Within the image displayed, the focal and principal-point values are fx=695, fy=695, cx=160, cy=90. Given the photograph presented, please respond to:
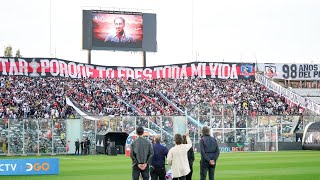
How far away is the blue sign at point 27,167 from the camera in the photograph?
29219 mm

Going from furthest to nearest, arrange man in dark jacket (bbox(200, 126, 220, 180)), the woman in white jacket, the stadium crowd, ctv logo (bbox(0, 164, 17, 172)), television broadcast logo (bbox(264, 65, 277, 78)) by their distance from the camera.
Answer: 1. television broadcast logo (bbox(264, 65, 277, 78))
2. the stadium crowd
3. ctv logo (bbox(0, 164, 17, 172))
4. man in dark jacket (bbox(200, 126, 220, 180))
5. the woman in white jacket

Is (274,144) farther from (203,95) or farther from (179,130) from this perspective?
(203,95)

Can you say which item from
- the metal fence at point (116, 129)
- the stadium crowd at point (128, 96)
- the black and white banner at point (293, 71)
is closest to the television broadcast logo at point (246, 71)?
the stadium crowd at point (128, 96)

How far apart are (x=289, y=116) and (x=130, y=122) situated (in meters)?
16.5

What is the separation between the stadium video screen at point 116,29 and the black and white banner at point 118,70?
366cm

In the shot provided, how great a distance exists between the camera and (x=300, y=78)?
282 feet

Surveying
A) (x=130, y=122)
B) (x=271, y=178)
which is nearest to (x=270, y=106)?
(x=130, y=122)

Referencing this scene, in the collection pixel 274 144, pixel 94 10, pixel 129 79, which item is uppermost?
pixel 94 10

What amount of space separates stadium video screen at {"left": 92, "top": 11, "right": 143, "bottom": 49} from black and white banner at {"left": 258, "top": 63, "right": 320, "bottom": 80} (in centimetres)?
1813

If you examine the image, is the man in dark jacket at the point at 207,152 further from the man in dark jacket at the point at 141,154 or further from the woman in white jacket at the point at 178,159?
the man in dark jacket at the point at 141,154

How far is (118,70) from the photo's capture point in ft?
258

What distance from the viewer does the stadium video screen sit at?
74.7 metres

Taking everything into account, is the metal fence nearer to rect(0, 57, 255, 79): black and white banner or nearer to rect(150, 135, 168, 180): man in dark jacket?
rect(0, 57, 255, 79): black and white banner

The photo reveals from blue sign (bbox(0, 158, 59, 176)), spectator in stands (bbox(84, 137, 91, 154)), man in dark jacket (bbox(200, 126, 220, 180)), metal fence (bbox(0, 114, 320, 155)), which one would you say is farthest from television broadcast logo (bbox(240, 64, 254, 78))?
man in dark jacket (bbox(200, 126, 220, 180))
